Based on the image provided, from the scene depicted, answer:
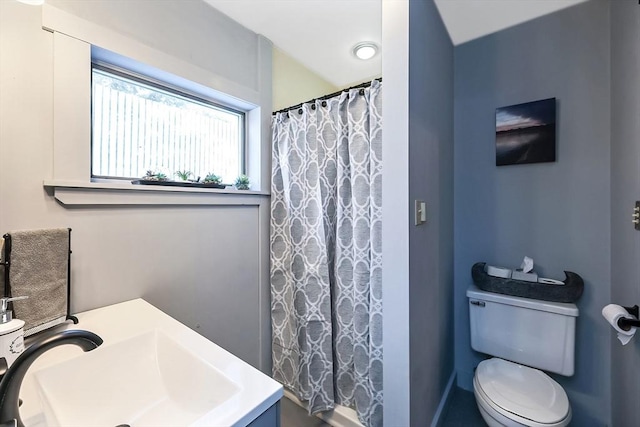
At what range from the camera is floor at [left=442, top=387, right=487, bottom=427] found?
1.57 metres

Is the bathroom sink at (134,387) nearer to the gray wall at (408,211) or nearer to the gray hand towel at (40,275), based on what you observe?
the gray hand towel at (40,275)

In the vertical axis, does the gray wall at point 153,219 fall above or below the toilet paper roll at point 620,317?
above

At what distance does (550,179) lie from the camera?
1581 millimetres

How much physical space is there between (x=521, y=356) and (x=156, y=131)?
2.42 meters

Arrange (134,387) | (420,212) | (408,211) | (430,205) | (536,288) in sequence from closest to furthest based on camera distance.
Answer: (134,387) < (408,211) < (420,212) < (430,205) < (536,288)

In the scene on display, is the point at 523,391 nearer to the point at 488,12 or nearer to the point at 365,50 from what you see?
the point at 488,12

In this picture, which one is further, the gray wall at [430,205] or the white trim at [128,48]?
the gray wall at [430,205]

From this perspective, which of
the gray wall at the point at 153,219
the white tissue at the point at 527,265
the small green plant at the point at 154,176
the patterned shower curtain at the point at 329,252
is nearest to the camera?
the gray wall at the point at 153,219

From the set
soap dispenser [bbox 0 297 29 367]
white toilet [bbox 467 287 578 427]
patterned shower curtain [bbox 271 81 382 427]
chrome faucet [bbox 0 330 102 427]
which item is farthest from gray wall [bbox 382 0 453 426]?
soap dispenser [bbox 0 297 29 367]

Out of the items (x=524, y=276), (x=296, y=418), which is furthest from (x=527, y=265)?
(x=296, y=418)

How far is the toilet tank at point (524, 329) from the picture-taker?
141 cm

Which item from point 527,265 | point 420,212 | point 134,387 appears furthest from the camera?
point 527,265

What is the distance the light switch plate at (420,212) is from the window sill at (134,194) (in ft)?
3.29

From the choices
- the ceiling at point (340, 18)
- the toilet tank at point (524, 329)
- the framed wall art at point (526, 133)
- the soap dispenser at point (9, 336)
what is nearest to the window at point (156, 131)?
the ceiling at point (340, 18)
